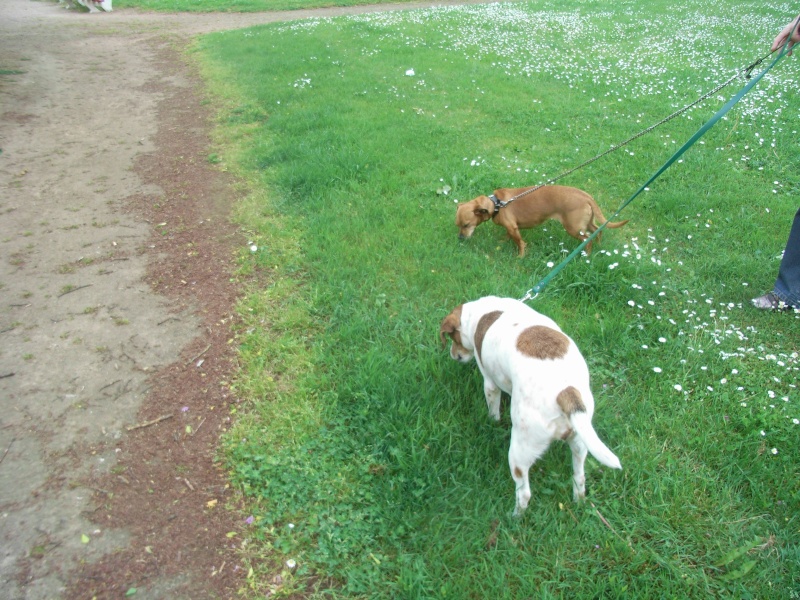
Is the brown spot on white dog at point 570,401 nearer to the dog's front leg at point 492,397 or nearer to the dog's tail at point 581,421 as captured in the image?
the dog's tail at point 581,421

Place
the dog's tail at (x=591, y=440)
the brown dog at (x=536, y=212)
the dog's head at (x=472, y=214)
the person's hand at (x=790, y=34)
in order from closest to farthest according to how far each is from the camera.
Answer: the dog's tail at (x=591, y=440)
the person's hand at (x=790, y=34)
the brown dog at (x=536, y=212)
the dog's head at (x=472, y=214)

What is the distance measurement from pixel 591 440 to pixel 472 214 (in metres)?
3.16

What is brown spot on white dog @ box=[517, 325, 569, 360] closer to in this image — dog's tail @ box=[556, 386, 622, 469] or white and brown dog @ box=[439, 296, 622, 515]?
white and brown dog @ box=[439, 296, 622, 515]

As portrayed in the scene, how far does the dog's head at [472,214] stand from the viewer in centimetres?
519

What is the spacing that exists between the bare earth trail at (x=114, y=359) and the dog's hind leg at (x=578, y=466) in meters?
1.86

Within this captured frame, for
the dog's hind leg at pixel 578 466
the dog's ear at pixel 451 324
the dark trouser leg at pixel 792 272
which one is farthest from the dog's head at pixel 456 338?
the dark trouser leg at pixel 792 272

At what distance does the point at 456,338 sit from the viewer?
145 inches

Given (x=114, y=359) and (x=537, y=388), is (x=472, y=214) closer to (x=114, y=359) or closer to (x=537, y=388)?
(x=537, y=388)

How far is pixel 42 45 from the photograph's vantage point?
47.6 feet

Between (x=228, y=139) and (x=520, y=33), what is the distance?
9.00 m

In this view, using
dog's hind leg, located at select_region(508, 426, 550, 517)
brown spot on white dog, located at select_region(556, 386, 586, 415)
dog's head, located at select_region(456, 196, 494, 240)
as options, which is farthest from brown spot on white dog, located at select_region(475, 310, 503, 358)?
dog's head, located at select_region(456, 196, 494, 240)

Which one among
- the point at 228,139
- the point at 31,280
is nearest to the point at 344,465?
the point at 31,280

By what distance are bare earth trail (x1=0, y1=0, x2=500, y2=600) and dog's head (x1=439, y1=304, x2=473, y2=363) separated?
5.35 ft

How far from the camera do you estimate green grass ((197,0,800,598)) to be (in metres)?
2.75
